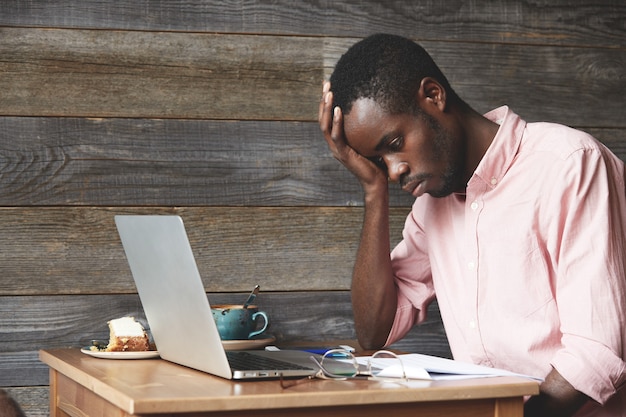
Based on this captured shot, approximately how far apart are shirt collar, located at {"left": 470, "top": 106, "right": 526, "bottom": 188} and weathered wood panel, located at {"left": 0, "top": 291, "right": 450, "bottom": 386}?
0.64m

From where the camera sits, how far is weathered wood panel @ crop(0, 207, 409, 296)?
1950 mm

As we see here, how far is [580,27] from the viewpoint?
221cm

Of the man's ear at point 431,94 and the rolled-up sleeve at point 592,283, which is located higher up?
the man's ear at point 431,94

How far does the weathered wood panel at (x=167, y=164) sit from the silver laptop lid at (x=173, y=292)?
0.55 meters

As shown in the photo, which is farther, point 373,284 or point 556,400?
point 373,284

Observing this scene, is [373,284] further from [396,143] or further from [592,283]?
[592,283]

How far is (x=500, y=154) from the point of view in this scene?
1561 mm

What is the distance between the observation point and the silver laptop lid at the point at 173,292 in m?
1.18

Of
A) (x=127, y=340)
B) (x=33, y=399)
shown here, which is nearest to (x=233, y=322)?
(x=127, y=340)

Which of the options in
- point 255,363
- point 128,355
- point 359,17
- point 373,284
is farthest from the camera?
point 359,17

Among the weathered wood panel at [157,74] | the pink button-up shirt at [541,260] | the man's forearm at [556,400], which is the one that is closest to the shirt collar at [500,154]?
the pink button-up shirt at [541,260]

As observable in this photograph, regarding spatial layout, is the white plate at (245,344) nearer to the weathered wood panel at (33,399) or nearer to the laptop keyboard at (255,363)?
the laptop keyboard at (255,363)

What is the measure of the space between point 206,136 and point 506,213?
78 centimetres

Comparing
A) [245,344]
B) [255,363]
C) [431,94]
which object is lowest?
[245,344]
